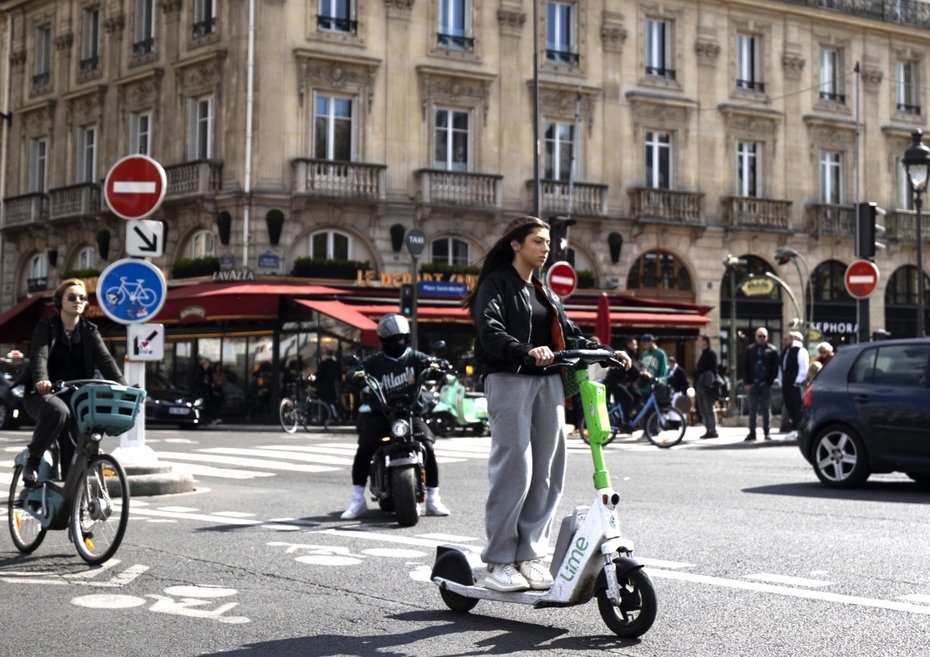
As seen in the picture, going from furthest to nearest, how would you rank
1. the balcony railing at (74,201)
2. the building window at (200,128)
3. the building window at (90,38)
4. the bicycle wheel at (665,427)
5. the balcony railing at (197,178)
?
the building window at (90,38) → the balcony railing at (74,201) → the building window at (200,128) → the balcony railing at (197,178) → the bicycle wheel at (665,427)

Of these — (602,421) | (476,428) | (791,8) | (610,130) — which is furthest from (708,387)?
(791,8)

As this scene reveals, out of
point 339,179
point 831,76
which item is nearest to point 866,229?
point 339,179

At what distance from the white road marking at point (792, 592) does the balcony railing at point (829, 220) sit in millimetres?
34348

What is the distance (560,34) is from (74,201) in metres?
13.8

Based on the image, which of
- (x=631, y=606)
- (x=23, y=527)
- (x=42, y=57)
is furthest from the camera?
(x=42, y=57)

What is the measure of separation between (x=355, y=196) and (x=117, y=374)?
970 inches

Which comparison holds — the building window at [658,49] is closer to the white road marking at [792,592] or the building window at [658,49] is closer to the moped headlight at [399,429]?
the moped headlight at [399,429]

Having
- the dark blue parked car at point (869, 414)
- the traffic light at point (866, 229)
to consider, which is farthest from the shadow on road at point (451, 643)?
the traffic light at point (866, 229)

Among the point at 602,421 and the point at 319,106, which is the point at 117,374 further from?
the point at 319,106

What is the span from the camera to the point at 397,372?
35.6 ft

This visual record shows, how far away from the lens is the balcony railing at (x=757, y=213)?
39219 mm

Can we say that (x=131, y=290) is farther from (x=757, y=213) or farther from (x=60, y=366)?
(x=757, y=213)

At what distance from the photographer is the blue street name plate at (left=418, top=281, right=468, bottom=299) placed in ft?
111

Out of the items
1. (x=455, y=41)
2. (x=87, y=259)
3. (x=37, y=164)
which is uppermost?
(x=455, y=41)
